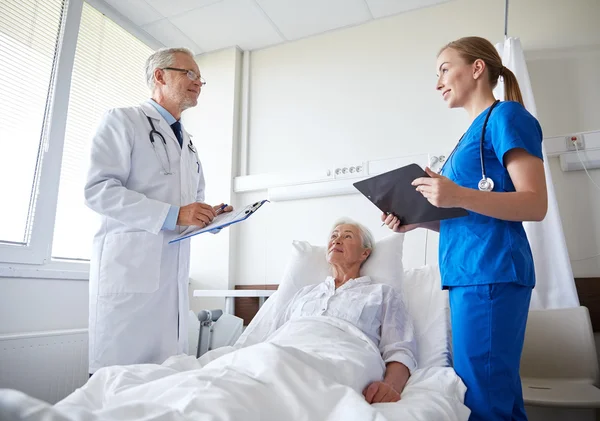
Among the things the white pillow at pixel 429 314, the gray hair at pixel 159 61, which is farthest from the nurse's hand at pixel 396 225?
the gray hair at pixel 159 61

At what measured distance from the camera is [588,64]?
93.4 inches

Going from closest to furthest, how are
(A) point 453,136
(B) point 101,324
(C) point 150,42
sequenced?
(B) point 101,324 → (A) point 453,136 → (C) point 150,42

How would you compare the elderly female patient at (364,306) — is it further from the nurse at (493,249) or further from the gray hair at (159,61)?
the gray hair at (159,61)

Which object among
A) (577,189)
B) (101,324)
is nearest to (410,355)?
(101,324)

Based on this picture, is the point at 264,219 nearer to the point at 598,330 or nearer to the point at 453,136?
the point at 453,136

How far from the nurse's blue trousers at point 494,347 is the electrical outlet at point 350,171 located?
177 cm

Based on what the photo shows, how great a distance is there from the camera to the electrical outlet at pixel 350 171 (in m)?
2.77

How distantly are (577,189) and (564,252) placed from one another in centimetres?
53

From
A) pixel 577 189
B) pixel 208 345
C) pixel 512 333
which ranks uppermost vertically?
pixel 577 189

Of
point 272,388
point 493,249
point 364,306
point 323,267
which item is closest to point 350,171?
point 323,267

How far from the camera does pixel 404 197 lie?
3.97ft

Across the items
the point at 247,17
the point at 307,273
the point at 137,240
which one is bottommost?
the point at 307,273

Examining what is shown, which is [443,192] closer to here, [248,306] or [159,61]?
[159,61]

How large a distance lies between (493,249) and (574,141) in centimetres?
168
